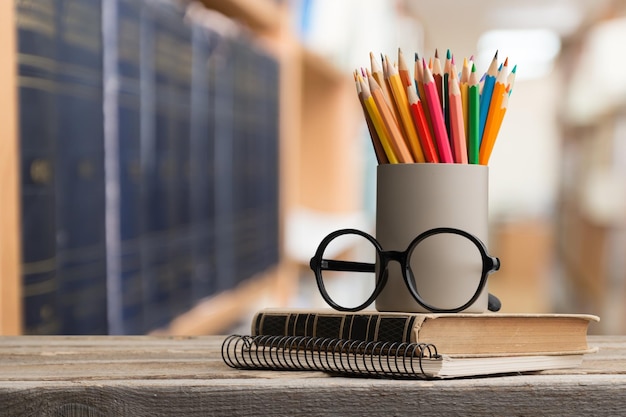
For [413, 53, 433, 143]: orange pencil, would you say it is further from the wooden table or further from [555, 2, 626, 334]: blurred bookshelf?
[555, 2, 626, 334]: blurred bookshelf

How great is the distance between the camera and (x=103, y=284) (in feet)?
3.28

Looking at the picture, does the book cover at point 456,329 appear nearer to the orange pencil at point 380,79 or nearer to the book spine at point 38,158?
the orange pencil at point 380,79

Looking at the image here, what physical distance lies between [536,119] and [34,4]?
854 centimetres

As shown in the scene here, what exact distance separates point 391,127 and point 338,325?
13cm

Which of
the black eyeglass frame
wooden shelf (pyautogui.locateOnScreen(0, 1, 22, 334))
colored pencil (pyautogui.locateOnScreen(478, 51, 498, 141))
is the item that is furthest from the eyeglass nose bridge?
wooden shelf (pyautogui.locateOnScreen(0, 1, 22, 334))

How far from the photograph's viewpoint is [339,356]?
0.51m

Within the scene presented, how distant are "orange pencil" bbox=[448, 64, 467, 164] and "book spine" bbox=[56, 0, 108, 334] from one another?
0.48 meters

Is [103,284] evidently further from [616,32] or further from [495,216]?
[495,216]

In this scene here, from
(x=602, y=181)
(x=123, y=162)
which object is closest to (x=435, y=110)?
(x=123, y=162)

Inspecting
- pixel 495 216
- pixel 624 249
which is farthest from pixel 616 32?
pixel 495 216

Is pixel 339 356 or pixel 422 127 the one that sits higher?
pixel 422 127

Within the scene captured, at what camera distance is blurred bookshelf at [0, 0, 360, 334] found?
83cm

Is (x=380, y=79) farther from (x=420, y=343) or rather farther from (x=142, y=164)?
(x=142, y=164)

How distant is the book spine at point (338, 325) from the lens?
50 cm
